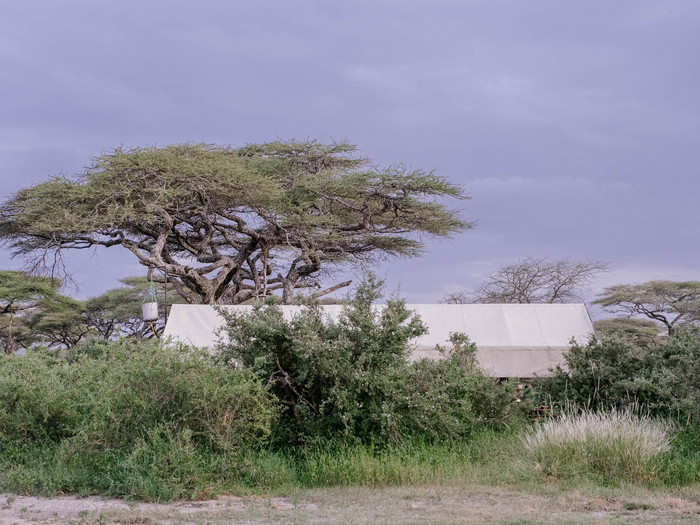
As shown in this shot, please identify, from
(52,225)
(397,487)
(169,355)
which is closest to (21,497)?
(169,355)

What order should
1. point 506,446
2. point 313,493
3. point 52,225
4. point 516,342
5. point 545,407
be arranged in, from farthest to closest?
point 52,225 → point 516,342 → point 545,407 → point 506,446 → point 313,493

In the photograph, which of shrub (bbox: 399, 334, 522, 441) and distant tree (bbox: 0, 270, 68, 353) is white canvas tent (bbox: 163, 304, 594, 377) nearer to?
shrub (bbox: 399, 334, 522, 441)

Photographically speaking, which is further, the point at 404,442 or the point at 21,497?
the point at 404,442

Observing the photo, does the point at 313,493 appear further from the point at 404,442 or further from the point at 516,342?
the point at 516,342

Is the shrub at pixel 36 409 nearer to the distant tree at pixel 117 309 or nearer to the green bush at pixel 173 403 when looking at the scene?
the green bush at pixel 173 403

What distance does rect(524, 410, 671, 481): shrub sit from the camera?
8523mm

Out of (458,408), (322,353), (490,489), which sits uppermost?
(322,353)

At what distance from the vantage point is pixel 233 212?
26.5 m

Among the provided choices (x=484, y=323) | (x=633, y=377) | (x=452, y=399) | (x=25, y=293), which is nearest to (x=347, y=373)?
(x=452, y=399)

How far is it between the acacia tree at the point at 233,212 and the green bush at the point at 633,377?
46.6 feet

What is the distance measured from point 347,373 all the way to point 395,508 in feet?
7.06

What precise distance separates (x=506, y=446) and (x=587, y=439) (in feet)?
3.77

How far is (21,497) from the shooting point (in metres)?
8.07

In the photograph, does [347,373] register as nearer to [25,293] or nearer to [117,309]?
[25,293]
